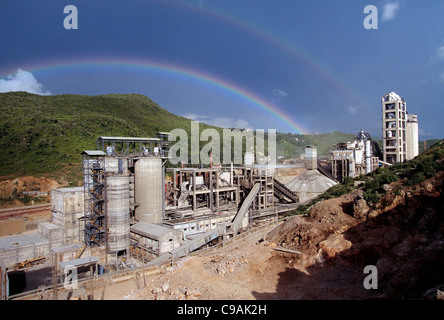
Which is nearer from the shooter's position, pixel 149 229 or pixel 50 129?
pixel 149 229

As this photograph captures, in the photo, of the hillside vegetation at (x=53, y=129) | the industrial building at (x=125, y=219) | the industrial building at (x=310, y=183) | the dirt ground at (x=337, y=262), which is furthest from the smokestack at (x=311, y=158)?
the hillside vegetation at (x=53, y=129)

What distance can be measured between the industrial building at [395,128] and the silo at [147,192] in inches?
2186

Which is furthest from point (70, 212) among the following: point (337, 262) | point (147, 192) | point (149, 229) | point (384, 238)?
point (384, 238)

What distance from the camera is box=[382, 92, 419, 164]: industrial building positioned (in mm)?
65188

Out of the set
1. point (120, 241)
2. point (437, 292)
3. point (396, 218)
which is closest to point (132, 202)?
point (120, 241)

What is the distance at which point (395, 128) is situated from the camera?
65.4 metres

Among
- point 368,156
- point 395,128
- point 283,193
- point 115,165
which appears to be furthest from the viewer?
point 395,128

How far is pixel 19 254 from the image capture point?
2820cm

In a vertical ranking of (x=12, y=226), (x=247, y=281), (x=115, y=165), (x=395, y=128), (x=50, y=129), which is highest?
(x=50, y=129)

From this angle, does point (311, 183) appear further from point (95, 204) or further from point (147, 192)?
point (95, 204)

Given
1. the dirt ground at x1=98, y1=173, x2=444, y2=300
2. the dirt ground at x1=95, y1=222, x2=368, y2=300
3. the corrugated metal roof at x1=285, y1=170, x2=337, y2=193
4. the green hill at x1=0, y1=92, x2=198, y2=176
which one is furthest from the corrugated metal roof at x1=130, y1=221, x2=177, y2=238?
the green hill at x1=0, y1=92, x2=198, y2=176

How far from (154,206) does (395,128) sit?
57.2 metres

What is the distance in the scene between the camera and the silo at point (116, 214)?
29953 mm
